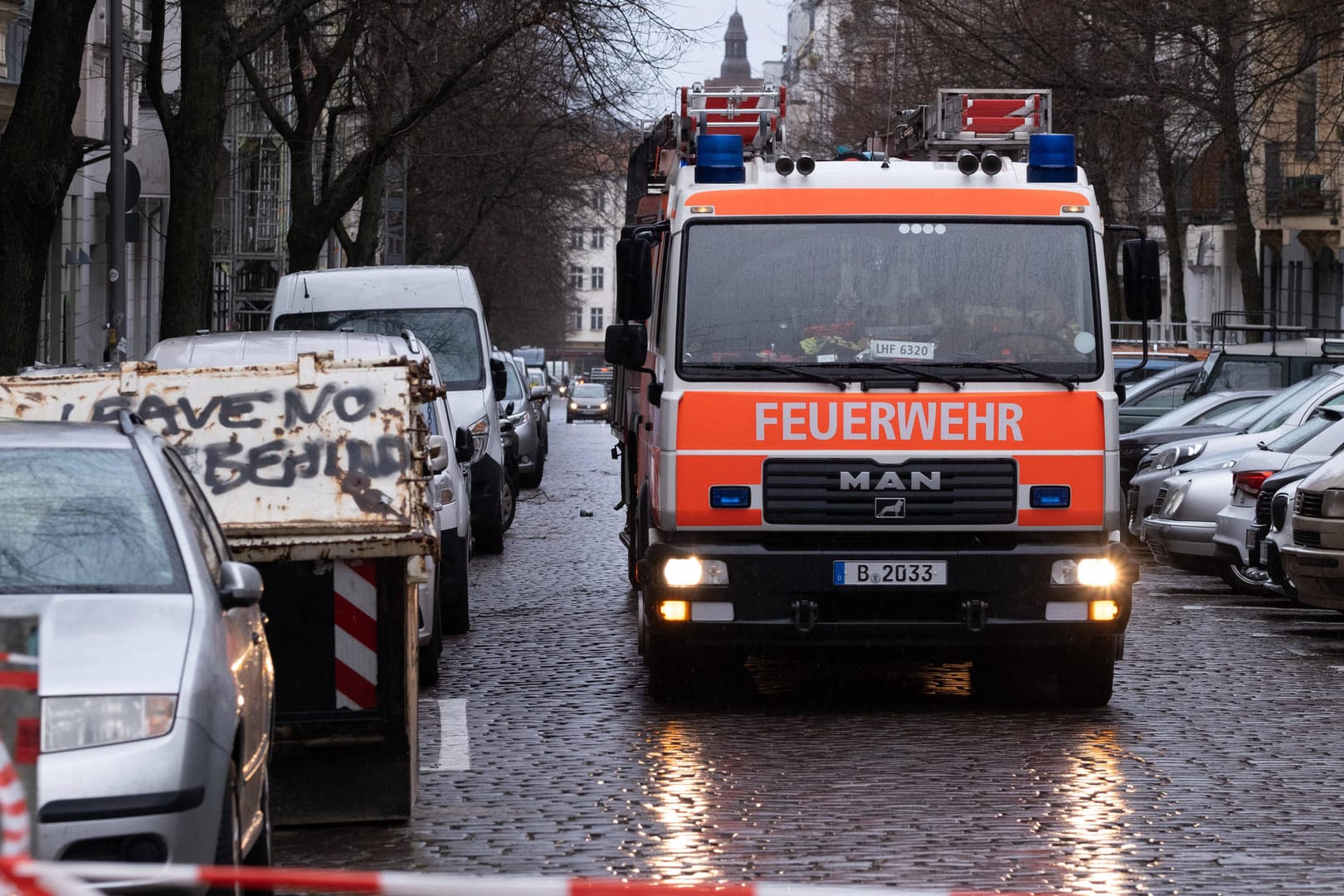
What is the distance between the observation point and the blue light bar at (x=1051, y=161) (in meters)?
11.1

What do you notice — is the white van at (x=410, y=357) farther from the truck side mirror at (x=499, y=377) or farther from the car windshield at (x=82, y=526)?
the truck side mirror at (x=499, y=377)

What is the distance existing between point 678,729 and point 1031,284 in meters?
2.71

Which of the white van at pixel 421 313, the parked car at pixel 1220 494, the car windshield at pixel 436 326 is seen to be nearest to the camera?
the parked car at pixel 1220 494

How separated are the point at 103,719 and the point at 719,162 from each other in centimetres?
650

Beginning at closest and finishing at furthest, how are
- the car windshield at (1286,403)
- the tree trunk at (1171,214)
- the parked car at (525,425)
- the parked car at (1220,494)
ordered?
1. the parked car at (1220,494)
2. the car windshield at (1286,403)
3. the parked car at (525,425)
4. the tree trunk at (1171,214)

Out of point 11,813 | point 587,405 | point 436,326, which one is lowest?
point 11,813

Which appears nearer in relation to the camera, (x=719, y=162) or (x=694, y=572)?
(x=694, y=572)

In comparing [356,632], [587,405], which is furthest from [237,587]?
[587,405]

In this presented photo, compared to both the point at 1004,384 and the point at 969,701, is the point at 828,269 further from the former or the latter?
the point at 969,701

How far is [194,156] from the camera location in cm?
2375

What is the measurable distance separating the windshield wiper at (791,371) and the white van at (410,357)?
1.53 metres

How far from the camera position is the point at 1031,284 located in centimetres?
1086

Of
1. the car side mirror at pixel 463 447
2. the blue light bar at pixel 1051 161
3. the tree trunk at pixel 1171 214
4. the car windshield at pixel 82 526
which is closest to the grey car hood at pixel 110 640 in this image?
the car windshield at pixel 82 526

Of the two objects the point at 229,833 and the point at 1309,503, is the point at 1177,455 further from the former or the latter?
the point at 229,833
